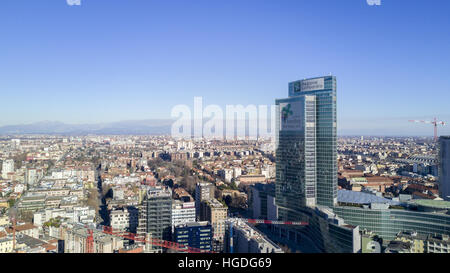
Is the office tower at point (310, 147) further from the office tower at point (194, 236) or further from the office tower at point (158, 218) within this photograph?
the office tower at point (158, 218)

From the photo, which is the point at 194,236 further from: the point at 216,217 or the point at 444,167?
the point at 444,167

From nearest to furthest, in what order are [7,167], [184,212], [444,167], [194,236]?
[194,236] < [184,212] < [444,167] < [7,167]

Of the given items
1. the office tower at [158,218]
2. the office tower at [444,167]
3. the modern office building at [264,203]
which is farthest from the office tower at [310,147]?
the office tower at [444,167]

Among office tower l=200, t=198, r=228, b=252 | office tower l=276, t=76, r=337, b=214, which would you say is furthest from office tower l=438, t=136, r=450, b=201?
office tower l=200, t=198, r=228, b=252

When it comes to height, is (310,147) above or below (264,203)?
above

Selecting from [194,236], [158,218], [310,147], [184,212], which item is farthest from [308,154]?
[158,218]

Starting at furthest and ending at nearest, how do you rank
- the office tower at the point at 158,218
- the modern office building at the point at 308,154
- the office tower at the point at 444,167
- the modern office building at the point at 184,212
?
the office tower at the point at 444,167 → the modern office building at the point at 184,212 → the modern office building at the point at 308,154 → the office tower at the point at 158,218

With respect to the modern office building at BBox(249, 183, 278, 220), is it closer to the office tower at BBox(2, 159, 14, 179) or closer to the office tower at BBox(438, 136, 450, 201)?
the office tower at BBox(438, 136, 450, 201)
